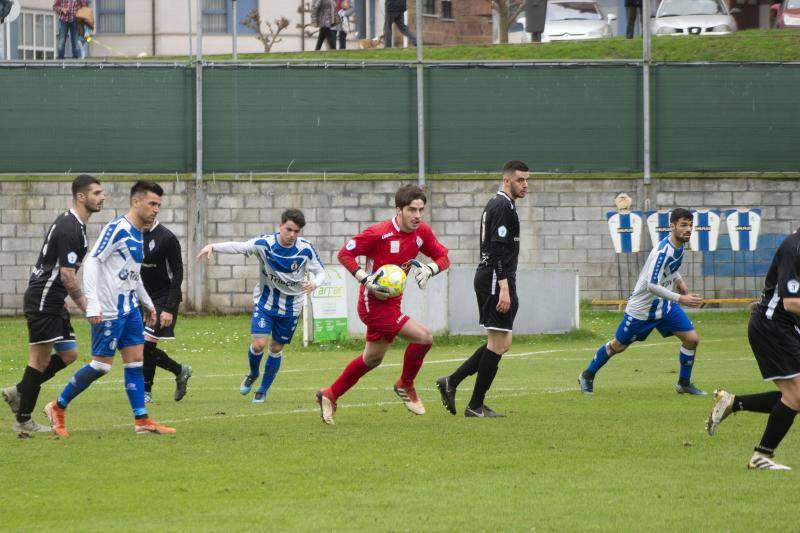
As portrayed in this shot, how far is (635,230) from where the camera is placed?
1048 inches

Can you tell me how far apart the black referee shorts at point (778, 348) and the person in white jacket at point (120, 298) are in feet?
15.5

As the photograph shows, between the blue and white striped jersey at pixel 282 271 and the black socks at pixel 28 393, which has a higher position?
the blue and white striped jersey at pixel 282 271

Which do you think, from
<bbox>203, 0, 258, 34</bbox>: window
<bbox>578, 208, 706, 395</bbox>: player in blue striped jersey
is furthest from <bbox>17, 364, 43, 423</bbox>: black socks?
<bbox>203, 0, 258, 34</bbox>: window

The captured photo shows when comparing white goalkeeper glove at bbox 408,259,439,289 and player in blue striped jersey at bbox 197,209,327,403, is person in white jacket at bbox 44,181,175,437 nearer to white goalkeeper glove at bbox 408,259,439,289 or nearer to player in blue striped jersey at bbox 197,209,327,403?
white goalkeeper glove at bbox 408,259,439,289

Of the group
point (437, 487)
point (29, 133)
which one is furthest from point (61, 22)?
point (437, 487)

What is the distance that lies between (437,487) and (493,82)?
62.1ft

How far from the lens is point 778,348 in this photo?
31.3ft

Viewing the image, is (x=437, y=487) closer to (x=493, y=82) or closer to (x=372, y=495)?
(x=372, y=495)

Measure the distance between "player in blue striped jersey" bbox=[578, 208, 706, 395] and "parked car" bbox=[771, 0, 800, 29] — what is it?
27.8 m

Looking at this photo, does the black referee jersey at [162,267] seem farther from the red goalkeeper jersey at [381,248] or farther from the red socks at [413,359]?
the red socks at [413,359]

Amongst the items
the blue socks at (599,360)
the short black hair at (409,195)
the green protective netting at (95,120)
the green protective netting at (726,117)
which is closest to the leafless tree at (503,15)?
the green protective netting at (726,117)

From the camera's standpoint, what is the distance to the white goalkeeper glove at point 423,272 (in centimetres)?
1198

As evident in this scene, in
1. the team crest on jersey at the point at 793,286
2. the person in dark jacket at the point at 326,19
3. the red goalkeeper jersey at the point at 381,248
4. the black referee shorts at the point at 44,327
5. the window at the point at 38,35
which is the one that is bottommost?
Result: the black referee shorts at the point at 44,327

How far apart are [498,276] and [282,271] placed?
2500mm
